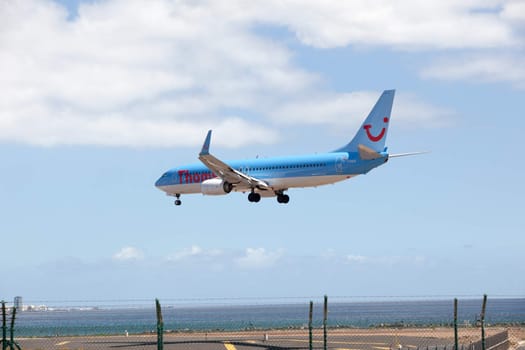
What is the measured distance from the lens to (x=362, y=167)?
6172 centimetres

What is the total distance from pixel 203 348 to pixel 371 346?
23.5 feet

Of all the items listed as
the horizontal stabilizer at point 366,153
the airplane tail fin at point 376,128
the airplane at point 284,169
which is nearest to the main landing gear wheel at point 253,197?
the airplane at point 284,169

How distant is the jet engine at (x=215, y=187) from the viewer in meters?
65.6

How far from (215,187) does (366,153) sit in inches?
465

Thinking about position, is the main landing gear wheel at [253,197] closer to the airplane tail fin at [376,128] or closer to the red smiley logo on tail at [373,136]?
the airplane tail fin at [376,128]

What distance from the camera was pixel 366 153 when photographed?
199 ft

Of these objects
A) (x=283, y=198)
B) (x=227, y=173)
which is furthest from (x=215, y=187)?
(x=283, y=198)

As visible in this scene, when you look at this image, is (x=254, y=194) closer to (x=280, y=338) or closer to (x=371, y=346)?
(x=280, y=338)

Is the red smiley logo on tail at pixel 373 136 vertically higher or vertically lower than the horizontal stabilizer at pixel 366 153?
higher

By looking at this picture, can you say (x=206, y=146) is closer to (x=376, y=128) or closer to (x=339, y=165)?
(x=339, y=165)

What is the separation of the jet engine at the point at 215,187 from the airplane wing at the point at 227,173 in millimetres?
430

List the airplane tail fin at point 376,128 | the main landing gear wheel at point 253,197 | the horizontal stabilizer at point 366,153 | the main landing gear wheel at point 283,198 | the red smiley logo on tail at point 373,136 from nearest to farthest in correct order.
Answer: the horizontal stabilizer at point 366,153
the airplane tail fin at point 376,128
the red smiley logo on tail at point 373,136
the main landing gear wheel at point 253,197
the main landing gear wheel at point 283,198

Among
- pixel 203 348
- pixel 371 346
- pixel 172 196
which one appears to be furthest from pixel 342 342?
pixel 172 196

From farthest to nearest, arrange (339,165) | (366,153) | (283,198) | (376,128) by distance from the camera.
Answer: (283,198)
(376,128)
(339,165)
(366,153)
